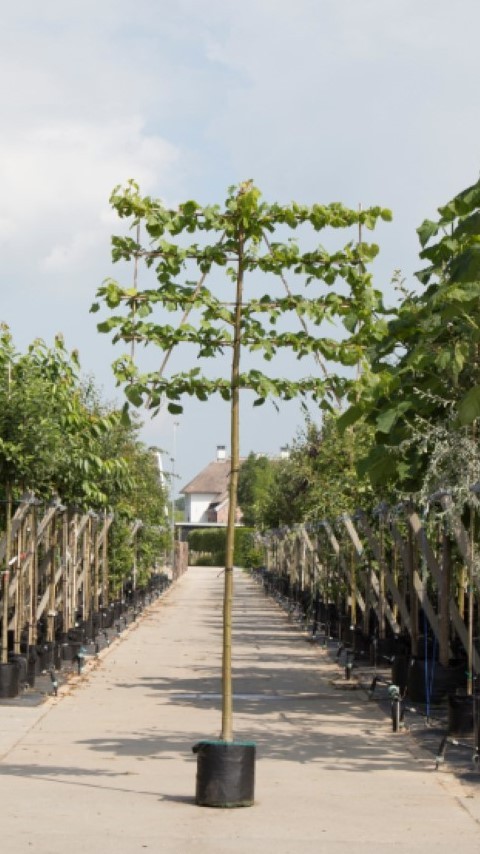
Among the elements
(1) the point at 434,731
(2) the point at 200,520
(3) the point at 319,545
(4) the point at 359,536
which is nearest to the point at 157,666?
(4) the point at 359,536

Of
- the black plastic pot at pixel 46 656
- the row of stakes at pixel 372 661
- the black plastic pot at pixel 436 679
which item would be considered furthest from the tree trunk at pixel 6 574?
the black plastic pot at pixel 436 679

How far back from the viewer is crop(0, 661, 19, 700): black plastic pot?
17000mm

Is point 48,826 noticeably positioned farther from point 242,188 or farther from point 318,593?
point 318,593

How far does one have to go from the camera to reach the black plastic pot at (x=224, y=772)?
9836mm

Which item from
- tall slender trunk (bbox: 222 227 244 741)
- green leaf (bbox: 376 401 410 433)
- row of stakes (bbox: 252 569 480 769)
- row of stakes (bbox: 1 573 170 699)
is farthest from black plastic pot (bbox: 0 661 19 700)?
tall slender trunk (bbox: 222 227 244 741)

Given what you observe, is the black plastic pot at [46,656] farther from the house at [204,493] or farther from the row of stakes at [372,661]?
the house at [204,493]

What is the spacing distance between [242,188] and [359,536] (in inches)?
695

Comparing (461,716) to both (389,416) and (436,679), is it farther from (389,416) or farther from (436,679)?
(389,416)

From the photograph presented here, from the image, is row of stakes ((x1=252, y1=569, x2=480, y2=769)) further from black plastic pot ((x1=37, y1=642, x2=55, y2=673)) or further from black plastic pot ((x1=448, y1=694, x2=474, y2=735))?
black plastic pot ((x1=37, y1=642, x2=55, y2=673))

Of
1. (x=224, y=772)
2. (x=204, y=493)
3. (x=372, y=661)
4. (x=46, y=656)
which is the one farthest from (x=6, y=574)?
(x=204, y=493)

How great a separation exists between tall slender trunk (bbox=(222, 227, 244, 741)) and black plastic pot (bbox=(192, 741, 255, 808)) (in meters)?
0.28

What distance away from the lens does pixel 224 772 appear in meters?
9.90

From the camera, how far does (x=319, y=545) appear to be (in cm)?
3412

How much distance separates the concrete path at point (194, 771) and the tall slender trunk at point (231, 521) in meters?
0.69
